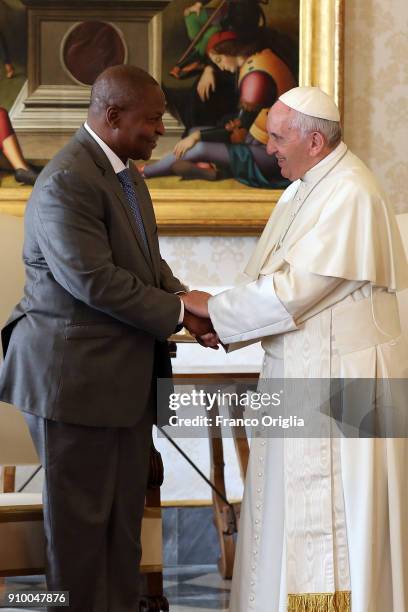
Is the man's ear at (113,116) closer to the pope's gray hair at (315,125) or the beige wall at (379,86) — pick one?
the pope's gray hair at (315,125)

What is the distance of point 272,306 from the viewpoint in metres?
3.08

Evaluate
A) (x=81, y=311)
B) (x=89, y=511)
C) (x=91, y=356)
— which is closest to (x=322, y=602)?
(x=89, y=511)

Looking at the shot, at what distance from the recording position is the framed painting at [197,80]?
488cm

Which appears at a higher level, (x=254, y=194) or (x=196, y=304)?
(x=254, y=194)

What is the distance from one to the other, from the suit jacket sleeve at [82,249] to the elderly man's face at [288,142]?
0.79 m

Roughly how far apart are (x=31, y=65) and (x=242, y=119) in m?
1.11

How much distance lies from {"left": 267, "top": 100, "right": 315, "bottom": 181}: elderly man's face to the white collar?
0.03 m

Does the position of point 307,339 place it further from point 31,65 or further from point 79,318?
point 31,65

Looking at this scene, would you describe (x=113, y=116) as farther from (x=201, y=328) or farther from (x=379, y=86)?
(x=379, y=86)

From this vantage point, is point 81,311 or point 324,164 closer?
point 81,311

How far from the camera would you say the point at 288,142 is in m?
3.26

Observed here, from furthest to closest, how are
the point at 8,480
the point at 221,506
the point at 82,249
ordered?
the point at 221,506 → the point at 8,480 → the point at 82,249

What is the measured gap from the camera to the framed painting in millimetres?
4879

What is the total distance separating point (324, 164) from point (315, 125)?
0.14m
